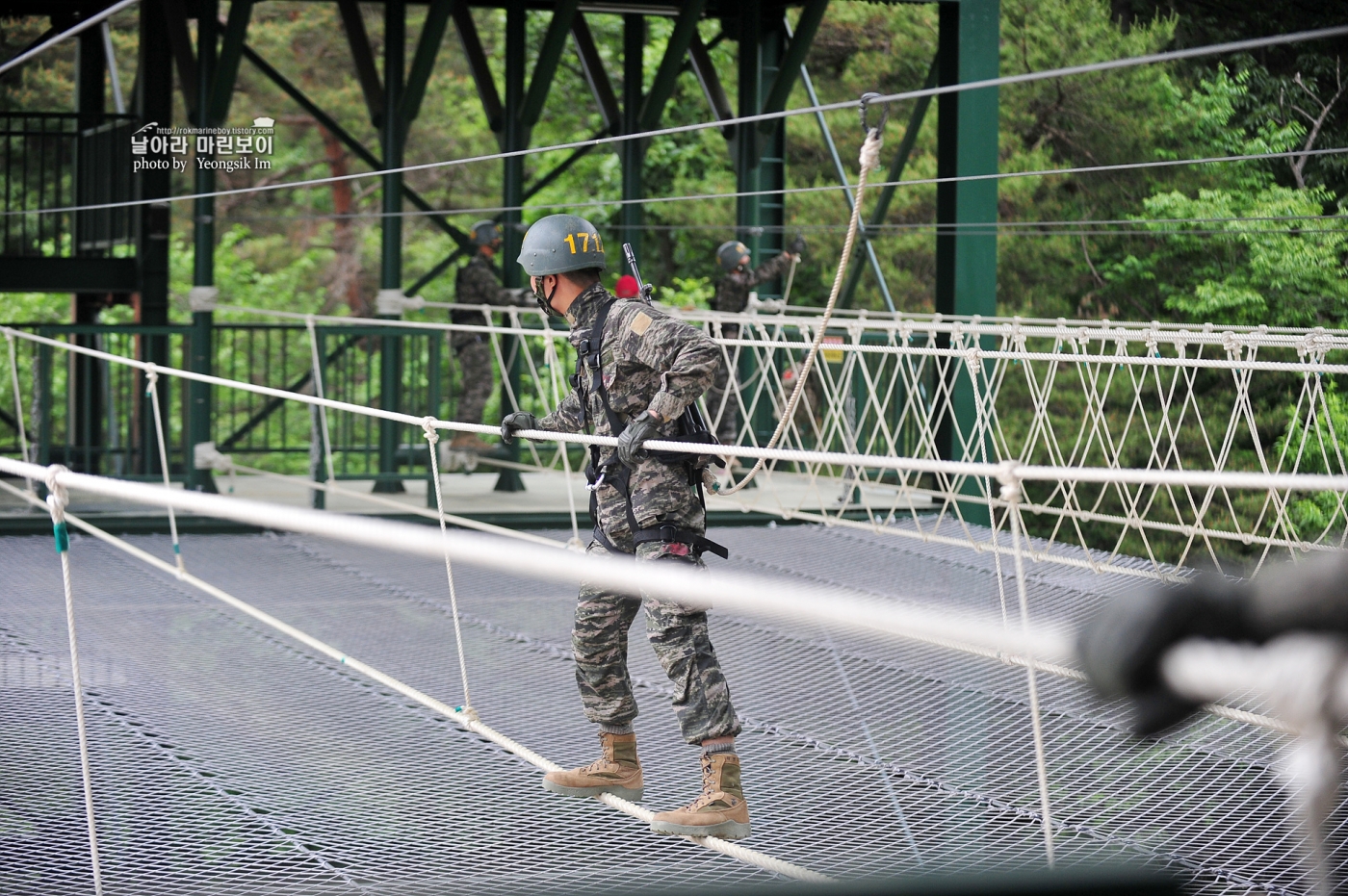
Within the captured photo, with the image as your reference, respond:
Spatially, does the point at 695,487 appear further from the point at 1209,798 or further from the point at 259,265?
the point at 259,265

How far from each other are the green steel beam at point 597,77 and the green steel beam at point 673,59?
471mm

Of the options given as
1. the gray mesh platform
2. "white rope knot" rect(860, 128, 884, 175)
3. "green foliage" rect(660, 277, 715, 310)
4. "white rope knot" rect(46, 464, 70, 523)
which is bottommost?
the gray mesh platform

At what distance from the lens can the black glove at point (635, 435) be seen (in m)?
3.46

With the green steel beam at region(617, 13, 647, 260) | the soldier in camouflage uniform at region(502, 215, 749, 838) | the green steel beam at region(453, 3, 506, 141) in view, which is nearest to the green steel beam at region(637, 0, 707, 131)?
the green steel beam at region(617, 13, 647, 260)

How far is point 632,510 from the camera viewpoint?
3582mm

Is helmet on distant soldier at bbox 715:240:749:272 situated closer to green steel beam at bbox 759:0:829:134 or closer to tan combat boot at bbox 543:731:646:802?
green steel beam at bbox 759:0:829:134

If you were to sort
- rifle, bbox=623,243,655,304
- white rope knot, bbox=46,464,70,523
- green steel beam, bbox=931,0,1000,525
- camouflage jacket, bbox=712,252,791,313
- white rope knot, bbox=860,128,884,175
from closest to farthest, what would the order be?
white rope knot, bbox=46,464,70,523 → white rope knot, bbox=860,128,884,175 → rifle, bbox=623,243,655,304 → green steel beam, bbox=931,0,1000,525 → camouflage jacket, bbox=712,252,791,313

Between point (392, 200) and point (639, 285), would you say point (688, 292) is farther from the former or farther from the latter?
point (639, 285)

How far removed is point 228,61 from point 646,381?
540 centimetres

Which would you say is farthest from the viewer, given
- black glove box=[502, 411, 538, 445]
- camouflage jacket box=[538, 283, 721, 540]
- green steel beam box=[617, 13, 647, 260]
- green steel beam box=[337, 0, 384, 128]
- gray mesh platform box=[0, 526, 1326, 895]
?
green steel beam box=[617, 13, 647, 260]

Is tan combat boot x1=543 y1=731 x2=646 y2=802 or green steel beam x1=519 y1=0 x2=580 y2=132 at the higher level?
green steel beam x1=519 y1=0 x2=580 y2=132

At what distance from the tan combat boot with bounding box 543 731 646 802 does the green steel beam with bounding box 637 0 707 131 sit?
6.02 metres

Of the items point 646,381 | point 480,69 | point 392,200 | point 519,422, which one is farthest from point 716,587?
point 480,69

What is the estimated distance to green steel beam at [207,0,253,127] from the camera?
25.9 feet
